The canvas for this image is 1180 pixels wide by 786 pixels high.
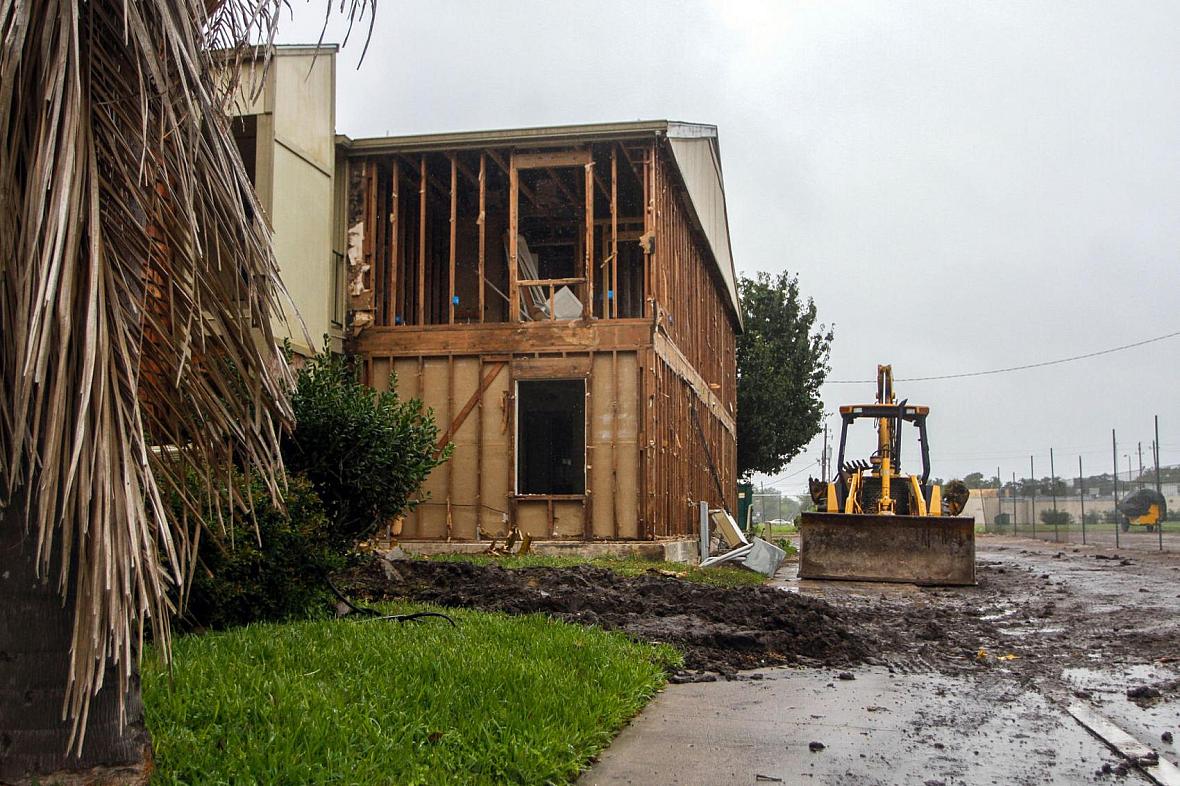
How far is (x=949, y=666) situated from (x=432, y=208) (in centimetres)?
1589

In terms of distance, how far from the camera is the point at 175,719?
4680 millimetres

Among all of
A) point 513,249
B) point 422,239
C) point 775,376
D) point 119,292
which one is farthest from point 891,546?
point 775,376

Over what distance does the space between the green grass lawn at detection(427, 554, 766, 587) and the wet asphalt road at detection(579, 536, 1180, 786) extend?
481 centimetres

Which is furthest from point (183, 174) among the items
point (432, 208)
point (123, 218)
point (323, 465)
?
point (432, 208)

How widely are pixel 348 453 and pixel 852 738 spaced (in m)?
4.86

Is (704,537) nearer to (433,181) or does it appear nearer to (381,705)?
(433,181)

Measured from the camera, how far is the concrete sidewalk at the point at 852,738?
497cm

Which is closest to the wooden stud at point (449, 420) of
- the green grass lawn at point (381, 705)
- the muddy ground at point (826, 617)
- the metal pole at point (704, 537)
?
the metal pole at point (704, 537)

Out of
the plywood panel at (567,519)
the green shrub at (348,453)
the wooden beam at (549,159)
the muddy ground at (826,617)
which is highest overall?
the wooden beam at (549,159)

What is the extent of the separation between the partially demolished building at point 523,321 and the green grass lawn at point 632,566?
134cm

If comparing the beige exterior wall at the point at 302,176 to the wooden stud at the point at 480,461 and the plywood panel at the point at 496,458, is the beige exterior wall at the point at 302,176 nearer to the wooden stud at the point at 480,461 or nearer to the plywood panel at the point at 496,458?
the wooden stud at the point at 480,461

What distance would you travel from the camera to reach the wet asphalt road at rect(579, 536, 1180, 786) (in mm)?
5027

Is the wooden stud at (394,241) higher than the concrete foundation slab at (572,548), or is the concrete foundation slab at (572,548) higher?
the wooden stud at (394,241)

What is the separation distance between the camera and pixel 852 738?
5.70 metres
